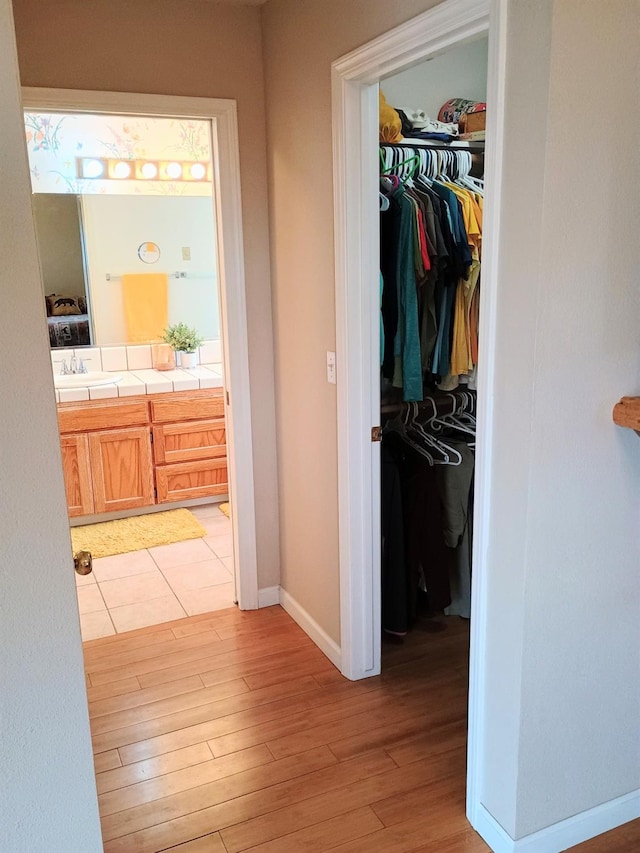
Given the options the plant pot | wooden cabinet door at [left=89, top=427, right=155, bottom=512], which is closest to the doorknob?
wooden cabinet door at [left=89, top=427, right=155, bottom=512]

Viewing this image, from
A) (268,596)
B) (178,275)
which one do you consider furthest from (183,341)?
(268,596)

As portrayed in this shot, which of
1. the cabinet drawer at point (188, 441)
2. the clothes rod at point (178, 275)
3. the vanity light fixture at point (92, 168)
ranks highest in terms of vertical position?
the vanity light fixture at point (92, 168)

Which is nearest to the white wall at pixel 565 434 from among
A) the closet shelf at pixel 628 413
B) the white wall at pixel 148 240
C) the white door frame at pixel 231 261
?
the closet shelf at pixel 628 413

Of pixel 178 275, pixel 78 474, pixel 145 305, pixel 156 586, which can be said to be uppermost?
pixel 178 275

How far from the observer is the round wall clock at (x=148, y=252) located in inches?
183

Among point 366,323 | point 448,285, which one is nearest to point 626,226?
point 366,323

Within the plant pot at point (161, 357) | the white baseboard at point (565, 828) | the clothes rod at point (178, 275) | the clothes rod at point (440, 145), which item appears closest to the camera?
the white baseboard at point (565, 828)

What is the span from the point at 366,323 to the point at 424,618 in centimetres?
144

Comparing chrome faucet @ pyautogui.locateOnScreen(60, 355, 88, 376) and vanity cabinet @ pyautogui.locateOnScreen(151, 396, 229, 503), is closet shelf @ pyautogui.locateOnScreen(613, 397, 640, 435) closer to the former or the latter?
vanity cabinet @ pyautogui.locateOnScreen(151, 396, 229, 503)

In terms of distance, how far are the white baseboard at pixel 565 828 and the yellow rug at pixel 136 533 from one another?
2586mm

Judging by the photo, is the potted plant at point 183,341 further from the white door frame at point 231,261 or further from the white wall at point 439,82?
the white wall at point 439,82

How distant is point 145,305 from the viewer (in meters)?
4.69

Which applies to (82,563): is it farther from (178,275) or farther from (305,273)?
(178,275)

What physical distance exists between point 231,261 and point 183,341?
190cm
